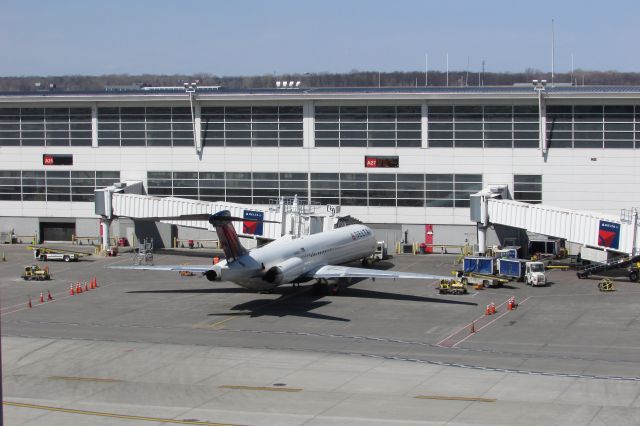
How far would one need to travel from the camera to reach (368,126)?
101188mm

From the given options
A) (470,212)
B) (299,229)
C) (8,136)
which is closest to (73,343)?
(299,229)

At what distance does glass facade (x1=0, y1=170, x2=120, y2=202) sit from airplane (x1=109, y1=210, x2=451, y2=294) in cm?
3668

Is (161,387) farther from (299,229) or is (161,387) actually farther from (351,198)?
(351,198)

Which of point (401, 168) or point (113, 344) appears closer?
point (113, 344)

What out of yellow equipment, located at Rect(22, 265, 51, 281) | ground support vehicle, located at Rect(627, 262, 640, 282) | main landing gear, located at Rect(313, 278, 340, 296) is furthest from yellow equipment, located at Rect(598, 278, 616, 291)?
yellow equipment, located at Rect(22, 265, 51, 281)

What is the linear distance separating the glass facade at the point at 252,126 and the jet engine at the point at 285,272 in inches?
1389

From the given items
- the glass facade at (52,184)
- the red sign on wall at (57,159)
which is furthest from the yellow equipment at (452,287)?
the red sign on wall at (57,159)

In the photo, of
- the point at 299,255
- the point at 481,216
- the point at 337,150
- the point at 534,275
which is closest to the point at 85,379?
the point at 299,255

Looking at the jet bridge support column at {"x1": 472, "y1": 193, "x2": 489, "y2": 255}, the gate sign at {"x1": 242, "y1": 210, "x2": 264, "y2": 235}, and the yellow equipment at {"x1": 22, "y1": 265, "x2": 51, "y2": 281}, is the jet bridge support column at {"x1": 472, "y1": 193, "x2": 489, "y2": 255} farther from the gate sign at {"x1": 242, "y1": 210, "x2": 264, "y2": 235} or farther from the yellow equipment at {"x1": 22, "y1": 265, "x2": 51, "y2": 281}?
the yellow equipment at {"x1": 22, "y1": 265, "x2": 51, "y2": 281}

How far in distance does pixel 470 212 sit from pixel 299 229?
57.7ft

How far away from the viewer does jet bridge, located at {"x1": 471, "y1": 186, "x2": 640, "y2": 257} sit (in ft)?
258

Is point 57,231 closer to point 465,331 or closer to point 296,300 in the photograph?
point 296,300

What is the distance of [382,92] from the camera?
327ft

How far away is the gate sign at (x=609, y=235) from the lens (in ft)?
259
